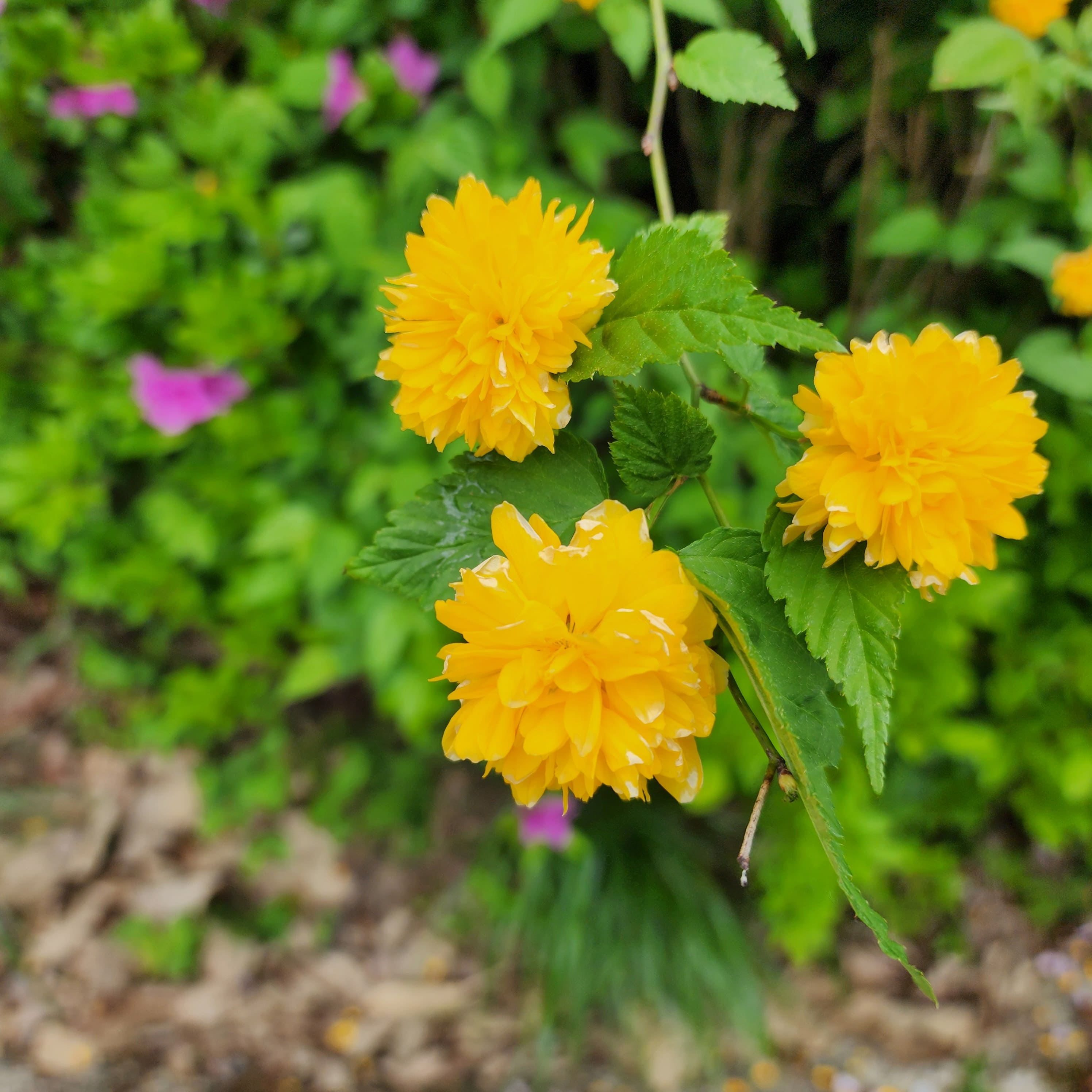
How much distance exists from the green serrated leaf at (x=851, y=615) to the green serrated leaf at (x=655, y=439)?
0.19 ft

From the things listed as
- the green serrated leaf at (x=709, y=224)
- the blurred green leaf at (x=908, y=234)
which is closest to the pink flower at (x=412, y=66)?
the blurred green leaf at (x=908, y=234)

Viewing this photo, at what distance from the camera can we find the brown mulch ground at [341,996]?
1243mm

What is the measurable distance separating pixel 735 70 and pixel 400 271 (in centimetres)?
52

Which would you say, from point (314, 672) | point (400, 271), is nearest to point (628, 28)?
point (400, 271)

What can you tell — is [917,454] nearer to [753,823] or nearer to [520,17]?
[753,823]

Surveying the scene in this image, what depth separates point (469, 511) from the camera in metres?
0.44

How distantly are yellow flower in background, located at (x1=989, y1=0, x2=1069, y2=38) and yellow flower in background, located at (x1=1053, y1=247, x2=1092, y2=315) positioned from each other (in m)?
0.22

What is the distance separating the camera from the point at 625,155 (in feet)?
3.59

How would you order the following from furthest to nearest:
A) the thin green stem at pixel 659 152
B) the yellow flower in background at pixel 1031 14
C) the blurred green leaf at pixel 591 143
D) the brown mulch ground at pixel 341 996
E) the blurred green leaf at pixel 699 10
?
the brown mulch ground at pixel 341 996 < the blurred green leaf at pixel 591 143 < the yellow flower in background at pixel 1031 14 < the blurred green leaf at pixel 699 10 < the thin green stem at pixel 659 152

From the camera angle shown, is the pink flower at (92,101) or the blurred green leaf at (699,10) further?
the pink flower at (92,101)

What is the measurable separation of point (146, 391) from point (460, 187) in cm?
88

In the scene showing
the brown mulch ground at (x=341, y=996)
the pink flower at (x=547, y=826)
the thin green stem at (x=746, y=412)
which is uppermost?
the thin green stem at (x=746, y=412)

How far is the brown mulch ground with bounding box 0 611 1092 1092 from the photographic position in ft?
4.08

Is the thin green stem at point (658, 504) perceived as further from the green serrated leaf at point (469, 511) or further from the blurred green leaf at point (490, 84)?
the blurred green leaf at point (490, 84)
